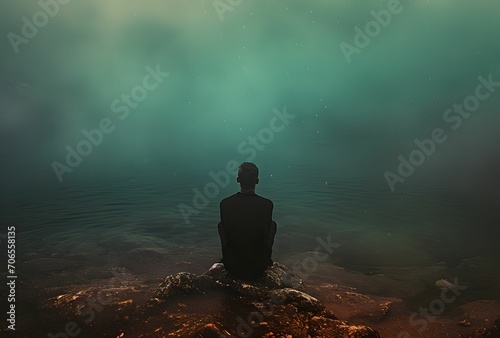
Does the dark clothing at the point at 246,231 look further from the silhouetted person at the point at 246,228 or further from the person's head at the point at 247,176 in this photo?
the person's head at the point at 247,176

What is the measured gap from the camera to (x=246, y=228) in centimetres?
599

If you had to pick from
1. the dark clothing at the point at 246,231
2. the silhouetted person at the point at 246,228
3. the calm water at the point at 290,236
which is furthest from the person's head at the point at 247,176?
the calm water at the point at 290,236

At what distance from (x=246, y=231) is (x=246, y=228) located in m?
0.07

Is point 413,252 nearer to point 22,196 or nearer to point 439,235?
point 439,235

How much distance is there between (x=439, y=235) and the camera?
15.7 m

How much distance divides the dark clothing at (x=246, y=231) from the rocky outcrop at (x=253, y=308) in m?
0.39

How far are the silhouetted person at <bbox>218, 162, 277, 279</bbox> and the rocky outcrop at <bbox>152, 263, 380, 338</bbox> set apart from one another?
15.2 inches

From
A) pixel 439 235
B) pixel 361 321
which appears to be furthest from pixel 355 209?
pixel 361 321

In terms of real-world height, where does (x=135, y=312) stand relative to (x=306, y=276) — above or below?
above

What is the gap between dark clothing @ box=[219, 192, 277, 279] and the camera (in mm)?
5957

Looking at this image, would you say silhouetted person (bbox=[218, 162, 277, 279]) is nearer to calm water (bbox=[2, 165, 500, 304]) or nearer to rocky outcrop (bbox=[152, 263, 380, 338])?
rocky outcrop (bbox=[152, 263, 380, 338])

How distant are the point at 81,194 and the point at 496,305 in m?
28.5

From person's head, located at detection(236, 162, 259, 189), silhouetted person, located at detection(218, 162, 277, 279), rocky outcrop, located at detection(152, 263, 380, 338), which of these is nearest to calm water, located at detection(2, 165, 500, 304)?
rocky outcrop, located at detection(152, 263, 380, 338)

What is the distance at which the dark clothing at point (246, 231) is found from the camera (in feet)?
19.5
